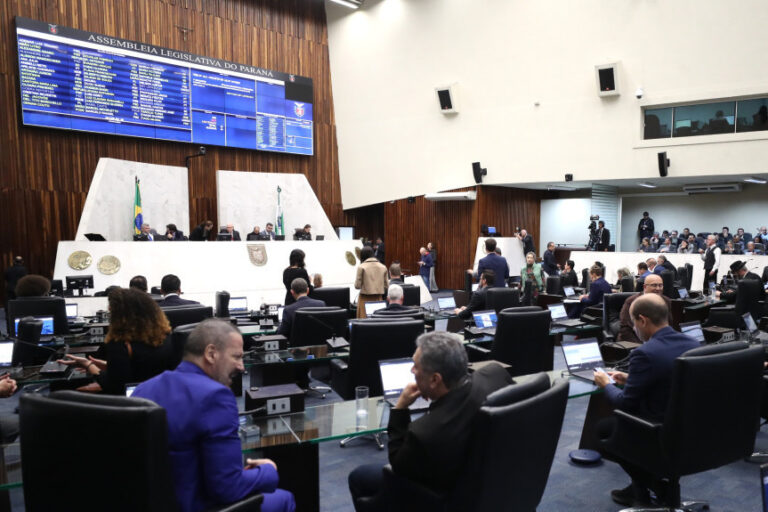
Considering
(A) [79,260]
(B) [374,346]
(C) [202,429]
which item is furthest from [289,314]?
(A) [79,260]

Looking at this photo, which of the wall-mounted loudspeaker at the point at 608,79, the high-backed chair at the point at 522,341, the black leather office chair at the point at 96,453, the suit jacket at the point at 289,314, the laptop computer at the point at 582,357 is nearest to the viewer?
the black leather office chair at the point at 96,453

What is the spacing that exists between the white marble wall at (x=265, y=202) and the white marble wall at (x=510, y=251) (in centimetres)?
431

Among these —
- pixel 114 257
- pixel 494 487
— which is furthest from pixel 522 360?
pixel 114 257

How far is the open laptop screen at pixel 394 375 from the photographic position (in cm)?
309

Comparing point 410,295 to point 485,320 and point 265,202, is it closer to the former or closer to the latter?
point 485,320

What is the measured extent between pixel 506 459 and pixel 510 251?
43.9ft

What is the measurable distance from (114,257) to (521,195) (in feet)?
36.9

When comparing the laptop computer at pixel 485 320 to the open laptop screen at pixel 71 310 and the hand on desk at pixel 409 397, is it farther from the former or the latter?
the open laptop screen at pixel 71 310

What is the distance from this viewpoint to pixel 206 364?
6.55ft

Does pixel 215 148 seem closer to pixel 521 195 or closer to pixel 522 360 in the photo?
pixel 521 195

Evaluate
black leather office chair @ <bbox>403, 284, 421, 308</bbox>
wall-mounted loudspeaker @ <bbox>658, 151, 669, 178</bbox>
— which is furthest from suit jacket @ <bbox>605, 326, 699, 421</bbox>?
wall-mounted loudspeaker @ <bbox>658, 151, 669, 178</bbox>

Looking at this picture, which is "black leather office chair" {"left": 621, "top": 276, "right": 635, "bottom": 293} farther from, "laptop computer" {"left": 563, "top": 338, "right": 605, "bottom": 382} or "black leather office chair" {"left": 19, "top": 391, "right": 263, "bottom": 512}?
"black leather office chair" {"left": 19, "top": 391, "right": 263, "bottom": 512}

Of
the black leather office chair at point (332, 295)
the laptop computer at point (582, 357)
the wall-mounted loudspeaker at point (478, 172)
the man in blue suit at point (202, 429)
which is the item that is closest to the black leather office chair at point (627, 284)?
the black leather office chair at point (332, 295)

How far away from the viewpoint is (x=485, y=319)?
5441mm
